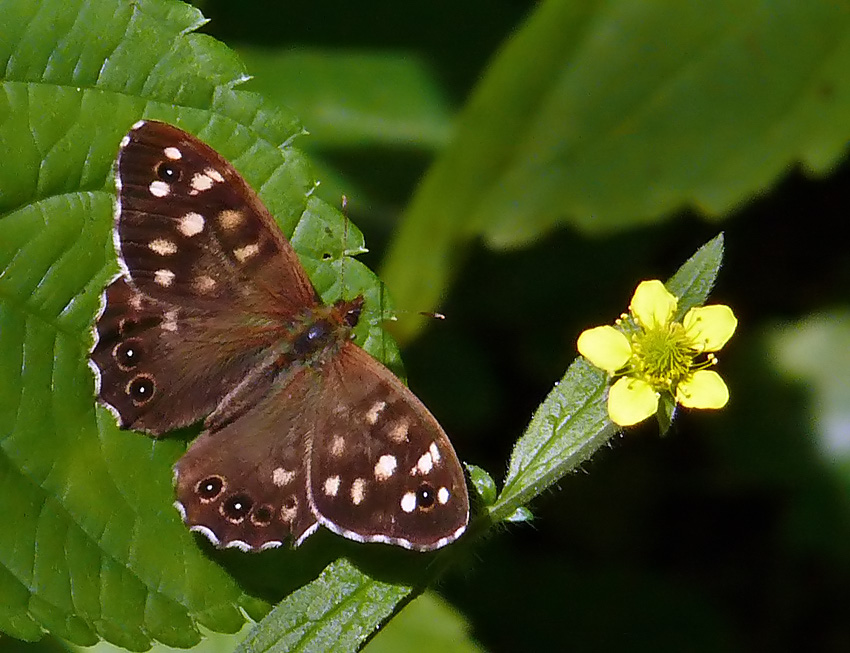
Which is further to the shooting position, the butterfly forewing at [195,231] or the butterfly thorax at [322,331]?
the butterfly thorax at [322,331]

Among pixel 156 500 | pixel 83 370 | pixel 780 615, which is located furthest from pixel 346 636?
pixel 780 615

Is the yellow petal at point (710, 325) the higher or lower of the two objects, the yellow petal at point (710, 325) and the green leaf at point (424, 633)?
the higher

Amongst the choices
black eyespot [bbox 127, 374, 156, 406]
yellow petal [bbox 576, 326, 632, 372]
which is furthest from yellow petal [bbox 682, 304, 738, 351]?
black eyespot [bbox 127, 374, 156, 406]

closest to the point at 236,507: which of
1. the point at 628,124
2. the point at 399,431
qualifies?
the point at 399,431

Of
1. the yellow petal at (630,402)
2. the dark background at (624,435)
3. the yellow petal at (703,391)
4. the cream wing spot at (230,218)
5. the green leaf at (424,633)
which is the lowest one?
the green leaf at (424,633)

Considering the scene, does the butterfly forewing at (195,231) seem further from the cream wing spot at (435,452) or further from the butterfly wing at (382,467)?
the cream wing spot at (435,452)

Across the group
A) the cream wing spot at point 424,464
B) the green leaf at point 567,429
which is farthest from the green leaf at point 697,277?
the cream wing spot at point 424,464
